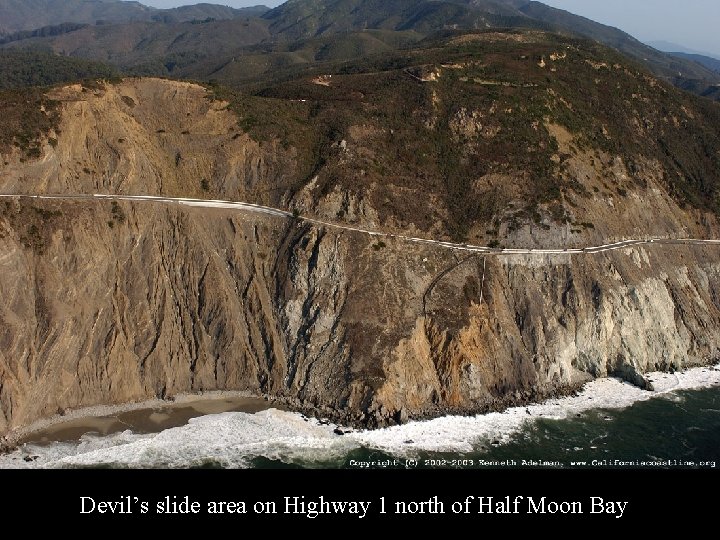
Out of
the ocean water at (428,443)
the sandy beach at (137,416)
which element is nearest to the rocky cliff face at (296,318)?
the sandy beach at (137,416)

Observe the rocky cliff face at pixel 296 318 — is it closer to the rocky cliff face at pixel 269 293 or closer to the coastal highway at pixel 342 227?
the rocky cliff face at pixel 269 293

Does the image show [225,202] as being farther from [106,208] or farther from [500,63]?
[500,63]

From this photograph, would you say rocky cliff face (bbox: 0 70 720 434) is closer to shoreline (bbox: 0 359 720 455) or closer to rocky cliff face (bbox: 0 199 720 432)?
rocky cliff face (bbox: 0 199 720 432)

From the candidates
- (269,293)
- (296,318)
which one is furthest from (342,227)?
(296,318)

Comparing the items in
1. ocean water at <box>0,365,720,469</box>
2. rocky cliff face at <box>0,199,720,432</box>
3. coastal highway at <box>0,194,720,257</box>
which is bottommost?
ocean water at <box>0,365,720,469</box>

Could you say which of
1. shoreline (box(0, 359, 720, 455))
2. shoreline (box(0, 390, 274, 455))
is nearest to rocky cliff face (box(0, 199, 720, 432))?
shoreline (box(0, 359, 720, 455))

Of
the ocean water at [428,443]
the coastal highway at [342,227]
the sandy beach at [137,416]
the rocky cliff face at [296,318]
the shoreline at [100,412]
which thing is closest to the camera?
the ocean water at [428,443]

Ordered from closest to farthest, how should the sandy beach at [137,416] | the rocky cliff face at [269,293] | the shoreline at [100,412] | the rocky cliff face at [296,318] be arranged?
the shoreline at [100,412] → the sandy beach at [137,416] → the rocky cliff face at [296,318] → the rocky cliff face at [269,293]
